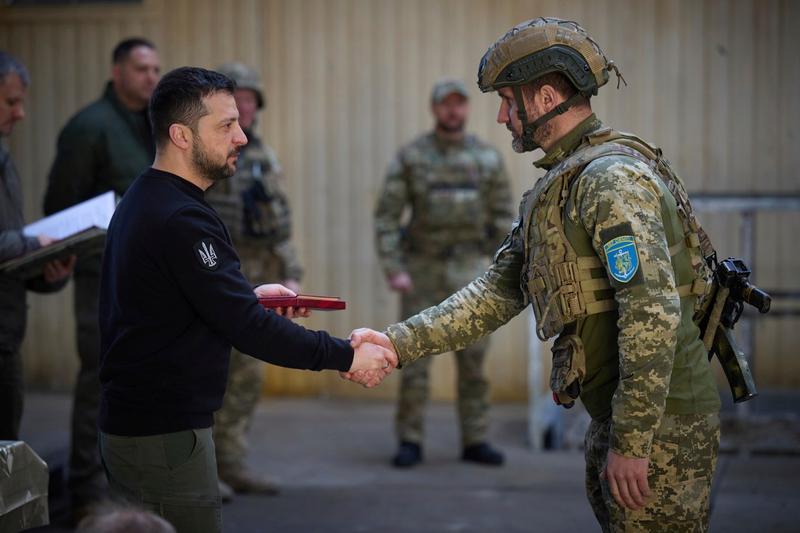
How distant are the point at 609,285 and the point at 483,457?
3717mm

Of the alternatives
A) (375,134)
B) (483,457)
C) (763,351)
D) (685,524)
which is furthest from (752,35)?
(685,524)

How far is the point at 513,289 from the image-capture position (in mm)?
3691

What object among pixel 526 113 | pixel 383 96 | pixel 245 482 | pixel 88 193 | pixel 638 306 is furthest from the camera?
pixel 383 96

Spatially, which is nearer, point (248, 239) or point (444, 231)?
point (248, 239)

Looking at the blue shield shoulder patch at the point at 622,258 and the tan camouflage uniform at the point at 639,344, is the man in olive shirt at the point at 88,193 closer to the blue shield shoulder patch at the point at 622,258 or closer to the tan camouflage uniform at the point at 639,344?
the tan camouflage uniform at the point at 639,344

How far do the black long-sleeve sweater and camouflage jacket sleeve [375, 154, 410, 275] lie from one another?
11.9 feet

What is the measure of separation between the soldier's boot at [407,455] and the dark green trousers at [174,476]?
3535 mm

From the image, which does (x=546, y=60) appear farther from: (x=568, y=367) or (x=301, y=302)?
(x=301, y=302)

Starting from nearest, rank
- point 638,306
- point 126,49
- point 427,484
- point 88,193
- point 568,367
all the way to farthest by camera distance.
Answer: point 638,306 → point 568,367 → point 88,193 → point 126,49 → point 427,484

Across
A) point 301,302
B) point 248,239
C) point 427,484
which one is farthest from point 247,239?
point 301,302

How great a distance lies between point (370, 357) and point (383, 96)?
16.8 feet

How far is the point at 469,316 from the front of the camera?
367cm

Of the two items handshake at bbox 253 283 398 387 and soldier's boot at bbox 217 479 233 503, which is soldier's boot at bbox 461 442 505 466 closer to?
soldier's boot at bbox 217 479 233 503

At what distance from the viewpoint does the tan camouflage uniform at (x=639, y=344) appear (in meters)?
3.06
